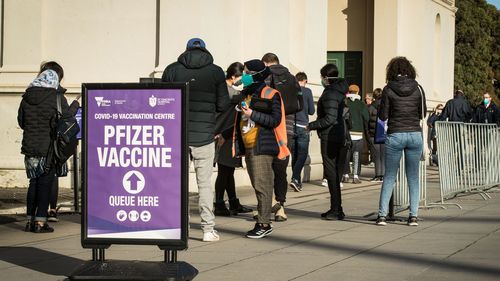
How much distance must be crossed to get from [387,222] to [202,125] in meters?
3.42

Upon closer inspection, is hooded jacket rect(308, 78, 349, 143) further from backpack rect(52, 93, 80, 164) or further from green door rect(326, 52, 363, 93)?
green door rect(326, 52, 363, 93)

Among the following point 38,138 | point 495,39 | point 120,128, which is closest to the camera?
point 120,128

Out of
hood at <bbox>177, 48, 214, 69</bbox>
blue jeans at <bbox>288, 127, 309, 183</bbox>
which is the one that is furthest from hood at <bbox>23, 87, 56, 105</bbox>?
blue jeans at <bbox>288, 127, 309, 183</bbox>

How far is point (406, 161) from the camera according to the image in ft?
41.4

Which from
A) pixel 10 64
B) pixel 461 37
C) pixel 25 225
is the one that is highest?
pixel 461 37

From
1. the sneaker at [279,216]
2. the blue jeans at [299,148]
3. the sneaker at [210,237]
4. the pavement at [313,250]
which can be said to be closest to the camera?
the pavement at [313,250]

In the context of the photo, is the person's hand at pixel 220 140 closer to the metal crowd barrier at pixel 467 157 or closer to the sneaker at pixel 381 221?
the sneaker at pixel 381 221

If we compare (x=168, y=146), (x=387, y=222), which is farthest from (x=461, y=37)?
(x=168, y=146)

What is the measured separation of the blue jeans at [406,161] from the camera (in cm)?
1243

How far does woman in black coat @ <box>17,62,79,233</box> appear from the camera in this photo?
39.2 feet

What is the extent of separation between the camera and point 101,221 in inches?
324

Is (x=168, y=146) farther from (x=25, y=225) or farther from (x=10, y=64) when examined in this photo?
(x=10, y=64)

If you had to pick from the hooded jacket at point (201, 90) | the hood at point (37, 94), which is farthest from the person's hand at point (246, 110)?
the hood at point (37, 94)

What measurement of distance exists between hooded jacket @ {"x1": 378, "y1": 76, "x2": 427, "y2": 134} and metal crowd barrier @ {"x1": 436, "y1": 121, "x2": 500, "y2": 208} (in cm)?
309
